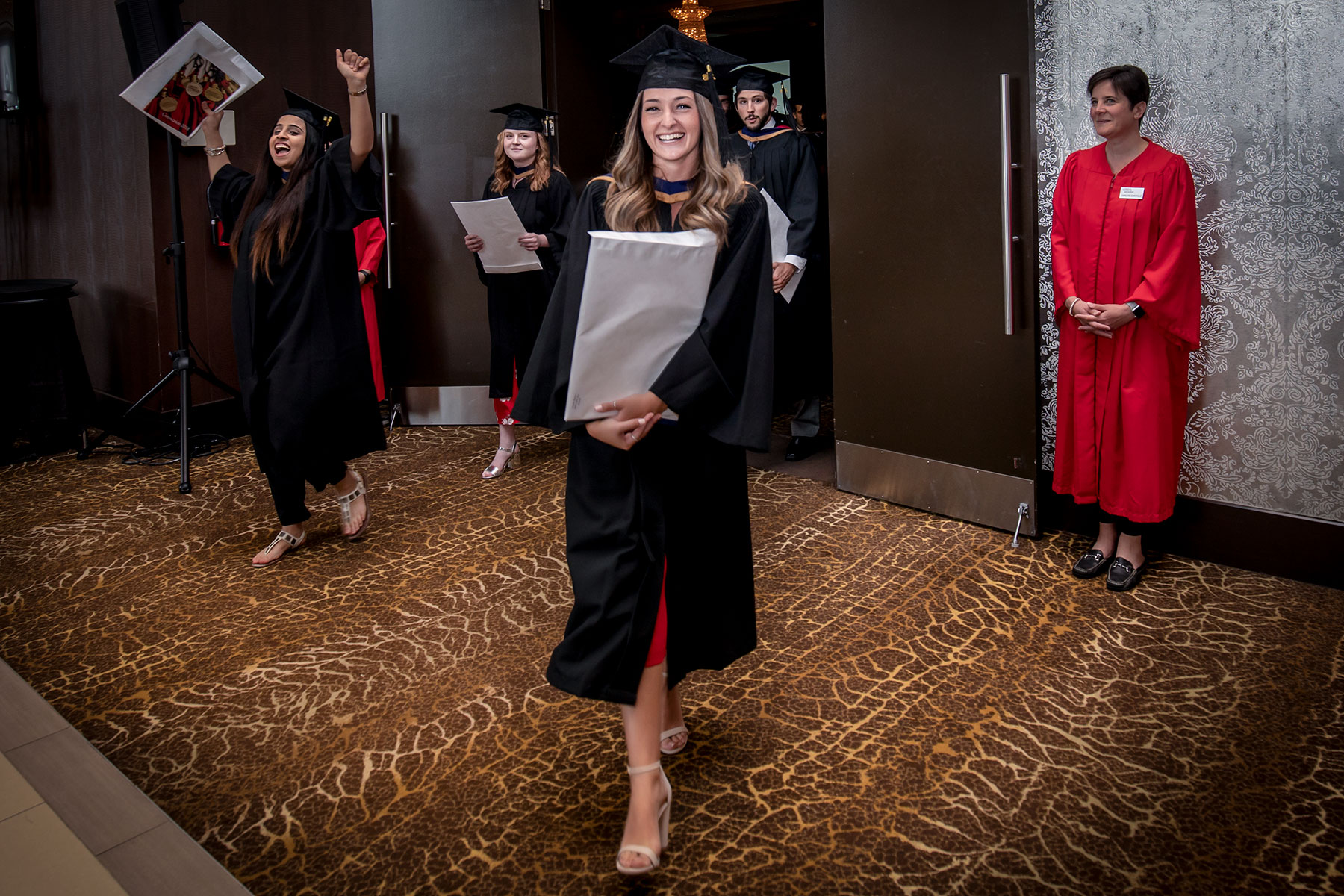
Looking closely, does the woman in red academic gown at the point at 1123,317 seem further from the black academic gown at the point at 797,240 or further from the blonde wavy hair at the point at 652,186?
the blonde wavy hair at the point at 652,186

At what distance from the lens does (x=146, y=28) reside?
4387 millimetres

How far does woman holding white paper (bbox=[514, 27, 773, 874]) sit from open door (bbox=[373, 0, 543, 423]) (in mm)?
3810

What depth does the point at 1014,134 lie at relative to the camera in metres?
3.44

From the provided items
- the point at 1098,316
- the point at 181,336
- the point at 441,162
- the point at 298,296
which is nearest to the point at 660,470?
the point at 1098,316

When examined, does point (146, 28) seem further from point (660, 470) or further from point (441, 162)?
point (660, 470)

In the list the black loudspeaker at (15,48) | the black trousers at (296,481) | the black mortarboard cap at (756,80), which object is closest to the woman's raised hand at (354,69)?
the black trousers at (296,481)

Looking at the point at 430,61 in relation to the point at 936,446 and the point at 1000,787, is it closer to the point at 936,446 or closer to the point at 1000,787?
the point at 936,446

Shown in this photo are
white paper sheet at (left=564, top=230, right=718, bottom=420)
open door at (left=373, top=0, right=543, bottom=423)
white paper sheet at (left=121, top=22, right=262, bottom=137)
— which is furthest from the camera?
open door at (left=373, top=0, right=543, bottom=423)

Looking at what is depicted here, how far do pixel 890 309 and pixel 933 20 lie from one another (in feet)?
3.52

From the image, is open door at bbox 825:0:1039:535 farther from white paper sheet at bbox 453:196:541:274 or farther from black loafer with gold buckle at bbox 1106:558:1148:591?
white paper sheet at bbox 453:196:541:274

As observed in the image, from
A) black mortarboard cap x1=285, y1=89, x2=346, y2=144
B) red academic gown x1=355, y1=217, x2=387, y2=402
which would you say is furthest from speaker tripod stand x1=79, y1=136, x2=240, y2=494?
black mortarboard cap x1=285, y1=89, x2=346, y2=144

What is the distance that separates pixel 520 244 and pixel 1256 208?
3.01m

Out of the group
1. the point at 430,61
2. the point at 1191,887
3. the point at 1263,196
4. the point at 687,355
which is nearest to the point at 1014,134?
the point at 1263,196

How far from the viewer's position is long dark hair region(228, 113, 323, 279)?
3.33 metres
